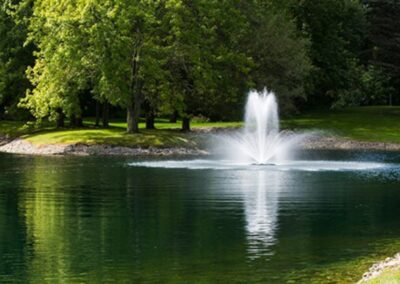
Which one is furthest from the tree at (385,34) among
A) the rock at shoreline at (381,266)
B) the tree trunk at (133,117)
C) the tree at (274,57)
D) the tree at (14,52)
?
the rock at shoreline at (381,266)

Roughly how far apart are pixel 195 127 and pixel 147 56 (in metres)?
15.4

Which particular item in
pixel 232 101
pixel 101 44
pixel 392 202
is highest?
pixel 101 44

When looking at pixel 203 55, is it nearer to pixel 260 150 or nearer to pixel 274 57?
pixel 274 57

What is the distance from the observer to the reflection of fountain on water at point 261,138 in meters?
60.5

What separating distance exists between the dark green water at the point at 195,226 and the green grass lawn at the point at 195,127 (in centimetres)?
1853

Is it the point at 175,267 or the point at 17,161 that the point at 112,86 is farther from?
the point at 175,267

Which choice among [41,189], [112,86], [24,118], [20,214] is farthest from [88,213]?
[24,118]

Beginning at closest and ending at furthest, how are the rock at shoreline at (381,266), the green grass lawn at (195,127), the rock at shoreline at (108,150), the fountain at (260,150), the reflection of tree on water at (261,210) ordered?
the rock at shoreline at (381,266) → the reflection of tree on water at (261,210) → the fountain at (260,150) → the rock at shoreline at (108,150) → the green grass lawn at (195,127)

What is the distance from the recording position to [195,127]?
8150cm

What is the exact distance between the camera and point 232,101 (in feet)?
242

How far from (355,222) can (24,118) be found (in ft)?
183

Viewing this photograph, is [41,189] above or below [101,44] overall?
below

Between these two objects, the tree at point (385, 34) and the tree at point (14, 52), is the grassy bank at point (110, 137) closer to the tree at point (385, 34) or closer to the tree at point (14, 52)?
the tree at point (14, 52)

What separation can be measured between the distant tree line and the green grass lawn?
1846 millimetres
